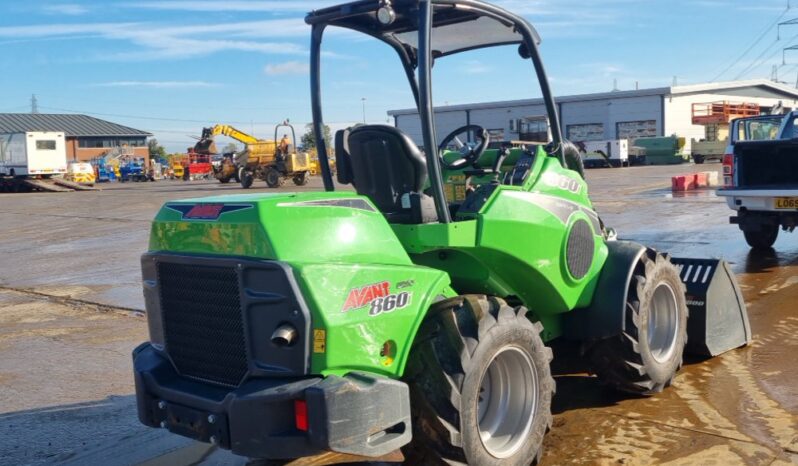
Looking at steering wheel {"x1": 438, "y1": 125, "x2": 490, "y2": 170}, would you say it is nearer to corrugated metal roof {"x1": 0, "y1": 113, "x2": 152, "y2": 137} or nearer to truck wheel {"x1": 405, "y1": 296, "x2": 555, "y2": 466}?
truck wheel {"x1": 405, "y1": 296, "x2": 555, "y2": 466}

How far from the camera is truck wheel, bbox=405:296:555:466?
356 centimetres

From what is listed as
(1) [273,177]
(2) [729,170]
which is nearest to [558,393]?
(2) [729,170]

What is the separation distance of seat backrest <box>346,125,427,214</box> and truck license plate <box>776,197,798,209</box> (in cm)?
726

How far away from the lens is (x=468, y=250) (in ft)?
13.6

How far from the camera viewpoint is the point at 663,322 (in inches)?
212

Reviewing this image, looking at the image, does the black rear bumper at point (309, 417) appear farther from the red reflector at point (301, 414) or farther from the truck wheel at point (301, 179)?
the truck wheel at point (301, 179)

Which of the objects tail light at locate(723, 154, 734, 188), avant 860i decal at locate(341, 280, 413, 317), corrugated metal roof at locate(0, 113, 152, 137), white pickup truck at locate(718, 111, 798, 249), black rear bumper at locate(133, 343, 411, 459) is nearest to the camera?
black rear bumper at locate(133, 343, 411, 459)

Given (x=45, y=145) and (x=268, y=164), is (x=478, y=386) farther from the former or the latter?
(x=45, y=145)

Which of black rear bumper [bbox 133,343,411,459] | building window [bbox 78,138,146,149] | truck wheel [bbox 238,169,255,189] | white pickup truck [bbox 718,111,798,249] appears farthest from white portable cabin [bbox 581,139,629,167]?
building window [bbox 78,138,146,149]

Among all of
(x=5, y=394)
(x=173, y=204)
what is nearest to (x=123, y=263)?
(x=5, y=394)

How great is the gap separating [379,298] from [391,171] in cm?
99

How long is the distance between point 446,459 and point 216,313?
1209 mm

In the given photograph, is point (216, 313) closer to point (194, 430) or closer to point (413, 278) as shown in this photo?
point (194, 430)

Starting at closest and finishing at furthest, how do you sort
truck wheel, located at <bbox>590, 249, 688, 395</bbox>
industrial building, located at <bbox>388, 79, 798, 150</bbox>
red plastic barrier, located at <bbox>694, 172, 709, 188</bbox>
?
truck wheel, located at <bbox>590, 249, 688, 395</bbox>
red plastic barrier, located at <bbox>694, 172, 709, 188</bbox>
industrial building, located at <bbox>388, 79, 798, 150</bbox>
